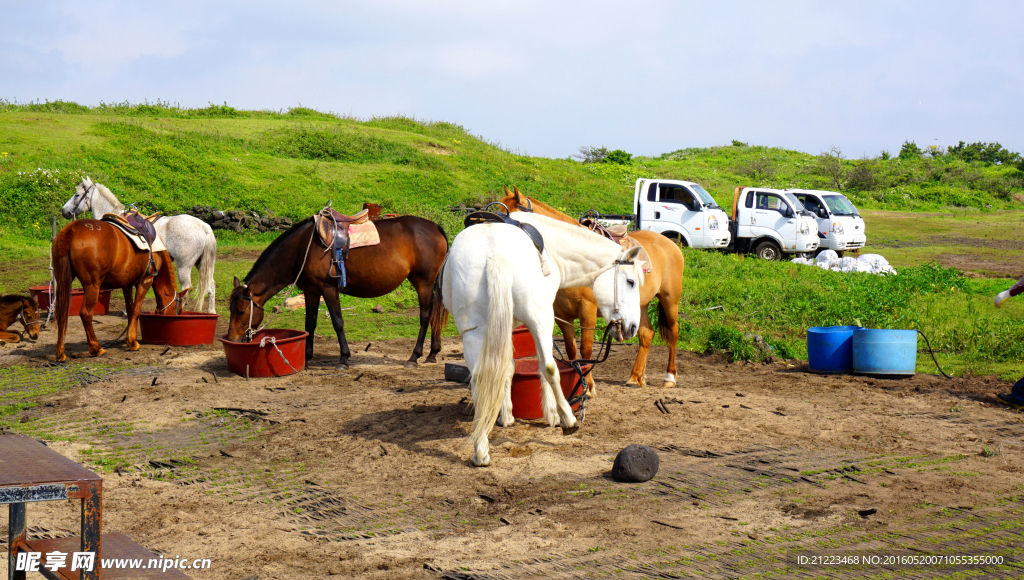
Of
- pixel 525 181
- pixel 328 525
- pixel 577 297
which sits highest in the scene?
pixel 525 181

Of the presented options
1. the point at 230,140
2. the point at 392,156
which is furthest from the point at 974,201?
the point at 230,140

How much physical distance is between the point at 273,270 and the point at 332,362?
4.22 feet

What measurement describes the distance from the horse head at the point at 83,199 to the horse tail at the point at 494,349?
826 centimetres

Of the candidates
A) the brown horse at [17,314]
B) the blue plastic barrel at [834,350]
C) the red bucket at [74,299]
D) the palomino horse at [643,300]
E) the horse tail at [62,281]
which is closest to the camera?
the palomino horse at [643,300]

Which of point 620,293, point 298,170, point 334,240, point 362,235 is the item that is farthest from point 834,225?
point 298,170

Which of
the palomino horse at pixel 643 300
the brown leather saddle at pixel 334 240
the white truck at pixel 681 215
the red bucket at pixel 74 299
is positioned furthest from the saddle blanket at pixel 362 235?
the white truck at pixel 681 215

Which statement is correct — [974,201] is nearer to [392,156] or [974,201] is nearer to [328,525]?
[392,156]

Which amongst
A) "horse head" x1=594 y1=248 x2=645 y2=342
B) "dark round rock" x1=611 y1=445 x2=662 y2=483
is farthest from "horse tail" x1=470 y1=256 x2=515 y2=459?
"horse head" x1=594 y1=248 x2=645 y2=342

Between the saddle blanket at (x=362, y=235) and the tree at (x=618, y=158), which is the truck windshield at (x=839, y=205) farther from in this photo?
the tree at (x=618, y=158)

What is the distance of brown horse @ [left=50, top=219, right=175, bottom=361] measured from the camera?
815cm

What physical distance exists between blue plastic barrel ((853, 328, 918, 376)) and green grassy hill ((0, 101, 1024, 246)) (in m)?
12.1

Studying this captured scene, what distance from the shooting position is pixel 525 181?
26.6 m

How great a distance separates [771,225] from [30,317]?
52.2 ft

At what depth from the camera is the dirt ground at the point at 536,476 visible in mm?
3434
